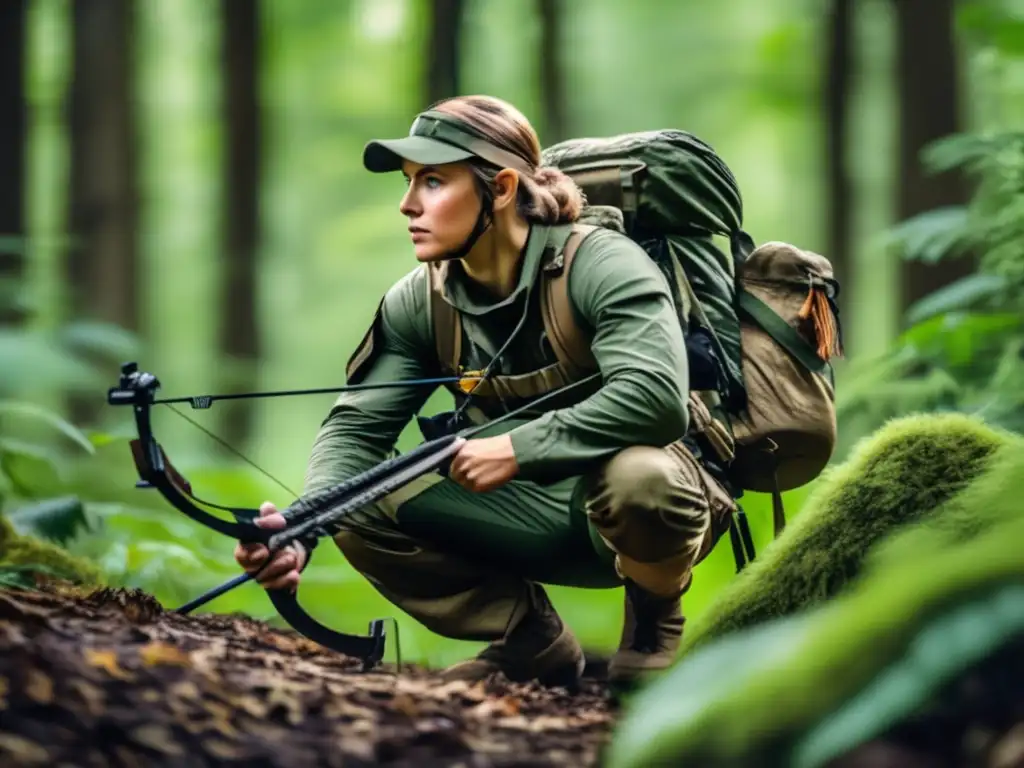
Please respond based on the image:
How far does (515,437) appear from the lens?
141 inches

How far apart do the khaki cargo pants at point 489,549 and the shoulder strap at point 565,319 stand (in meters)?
0.36

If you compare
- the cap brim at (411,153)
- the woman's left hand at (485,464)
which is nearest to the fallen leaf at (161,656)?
the woman's left hand at (485,464)

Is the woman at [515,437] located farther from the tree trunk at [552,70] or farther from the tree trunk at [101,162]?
the tree trunk at [552,70]

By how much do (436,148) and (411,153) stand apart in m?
0.09

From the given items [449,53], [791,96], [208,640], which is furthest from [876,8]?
[208,640]

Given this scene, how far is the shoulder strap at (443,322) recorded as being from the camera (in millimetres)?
4088

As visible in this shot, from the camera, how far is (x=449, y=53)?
1168cm

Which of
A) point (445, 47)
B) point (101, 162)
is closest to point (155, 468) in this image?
point (101, 162)

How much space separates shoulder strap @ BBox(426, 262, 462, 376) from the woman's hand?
2.59 ft

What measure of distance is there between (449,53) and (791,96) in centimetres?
558

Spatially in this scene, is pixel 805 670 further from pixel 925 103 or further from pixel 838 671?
pixel 925 103

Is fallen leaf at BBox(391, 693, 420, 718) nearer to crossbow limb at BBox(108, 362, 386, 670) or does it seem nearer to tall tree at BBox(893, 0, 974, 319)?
crossbow limb at BBox(108, 362, 386, 670)

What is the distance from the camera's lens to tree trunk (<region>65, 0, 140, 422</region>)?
1098 cm

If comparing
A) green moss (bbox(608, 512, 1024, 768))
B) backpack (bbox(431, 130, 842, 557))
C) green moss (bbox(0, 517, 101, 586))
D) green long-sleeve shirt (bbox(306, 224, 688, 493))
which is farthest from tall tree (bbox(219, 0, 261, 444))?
green moss (bbox(608, 512, 1024, 768))
